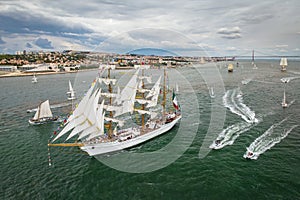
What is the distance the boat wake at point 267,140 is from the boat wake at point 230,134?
9.73ft

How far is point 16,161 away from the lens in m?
27.7

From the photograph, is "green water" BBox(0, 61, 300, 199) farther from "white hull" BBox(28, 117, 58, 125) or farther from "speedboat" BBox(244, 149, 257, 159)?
"white hull" BBox(28, 117, 58, 125)

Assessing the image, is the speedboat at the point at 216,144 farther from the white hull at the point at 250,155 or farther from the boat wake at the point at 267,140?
the white hull at the point at 250,155

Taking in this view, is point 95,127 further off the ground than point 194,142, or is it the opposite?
point 95,127

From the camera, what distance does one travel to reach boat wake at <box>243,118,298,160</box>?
1087 inches

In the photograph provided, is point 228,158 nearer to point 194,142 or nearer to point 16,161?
point 194,142

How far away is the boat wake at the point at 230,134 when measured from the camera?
3020 centimetres

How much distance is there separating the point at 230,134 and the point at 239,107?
17381mm

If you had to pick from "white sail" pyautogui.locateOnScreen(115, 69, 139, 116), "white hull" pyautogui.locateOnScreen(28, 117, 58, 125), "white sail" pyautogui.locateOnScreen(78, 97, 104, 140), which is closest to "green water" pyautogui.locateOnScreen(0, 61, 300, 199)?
"white sail" pyautogui.locateOnScreen(78, 97, 104, 140)

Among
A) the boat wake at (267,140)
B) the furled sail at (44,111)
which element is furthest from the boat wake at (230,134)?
the furled sail at (44,111)

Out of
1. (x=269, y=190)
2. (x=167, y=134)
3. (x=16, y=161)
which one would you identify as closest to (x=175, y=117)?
(x=167, y=134)

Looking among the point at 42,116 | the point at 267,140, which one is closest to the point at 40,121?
the point at 42,116

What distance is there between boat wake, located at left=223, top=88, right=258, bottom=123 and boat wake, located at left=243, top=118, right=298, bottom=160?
4.53 metres

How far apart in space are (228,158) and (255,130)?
1105 cm
